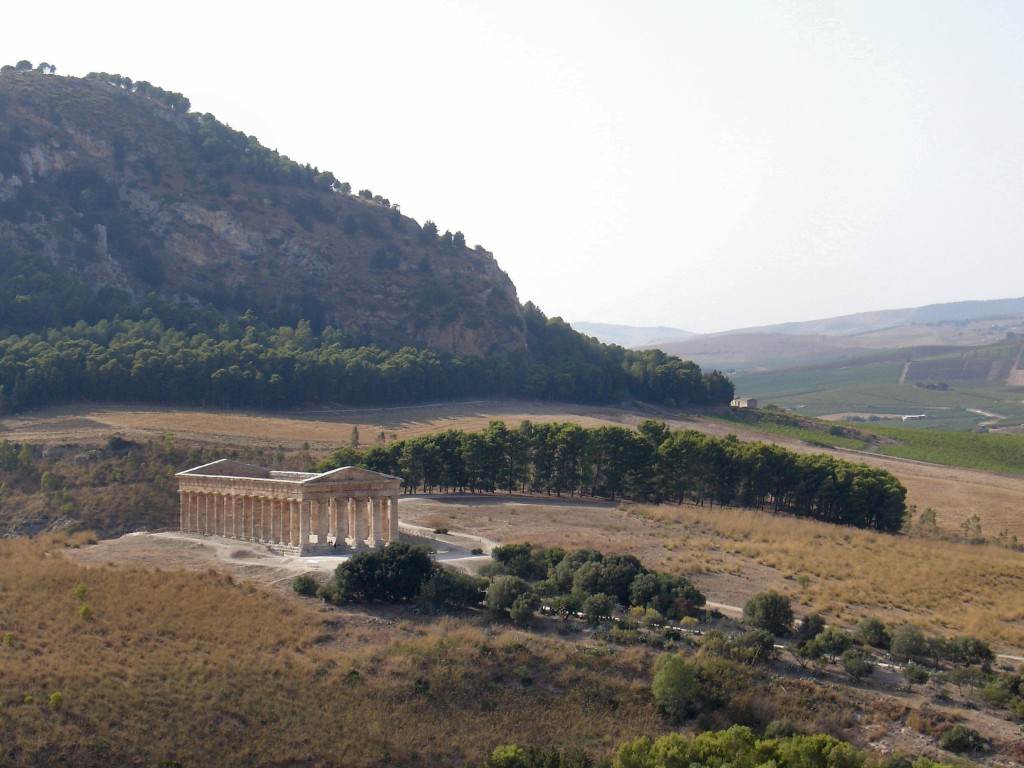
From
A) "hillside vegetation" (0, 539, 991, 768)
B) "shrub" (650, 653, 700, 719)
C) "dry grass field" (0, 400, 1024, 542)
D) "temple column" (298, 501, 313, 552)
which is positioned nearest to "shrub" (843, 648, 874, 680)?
"hillside vegetation" (0, 539, 991, 768)

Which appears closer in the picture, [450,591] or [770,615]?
[770,615]

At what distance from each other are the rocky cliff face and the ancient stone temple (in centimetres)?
6928

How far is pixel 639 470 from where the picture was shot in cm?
7719

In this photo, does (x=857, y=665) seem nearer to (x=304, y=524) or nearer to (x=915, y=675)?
(x=915, y=675)

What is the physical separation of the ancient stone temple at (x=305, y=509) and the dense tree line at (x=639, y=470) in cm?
1270

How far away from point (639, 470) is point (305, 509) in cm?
2784

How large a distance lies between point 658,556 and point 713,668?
16964 millimetres

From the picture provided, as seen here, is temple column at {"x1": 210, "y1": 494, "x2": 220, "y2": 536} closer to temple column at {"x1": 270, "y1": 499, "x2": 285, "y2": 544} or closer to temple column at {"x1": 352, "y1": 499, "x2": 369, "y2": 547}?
temple column at {"x1": 270, "y1": 499, "x2": 285, "y2": 544}

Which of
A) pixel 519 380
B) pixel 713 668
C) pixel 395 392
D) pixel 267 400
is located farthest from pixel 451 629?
pixel 519 380

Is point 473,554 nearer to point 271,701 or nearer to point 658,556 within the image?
point 658,556

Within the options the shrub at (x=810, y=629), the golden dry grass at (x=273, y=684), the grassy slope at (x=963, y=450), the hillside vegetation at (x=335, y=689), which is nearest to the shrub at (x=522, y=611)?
the hillside vegetation at (x=335, y=689)

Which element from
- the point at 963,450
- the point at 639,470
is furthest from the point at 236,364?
the point at 963,450

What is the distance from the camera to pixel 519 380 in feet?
409

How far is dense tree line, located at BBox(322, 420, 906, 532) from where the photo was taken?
74.1 metres
